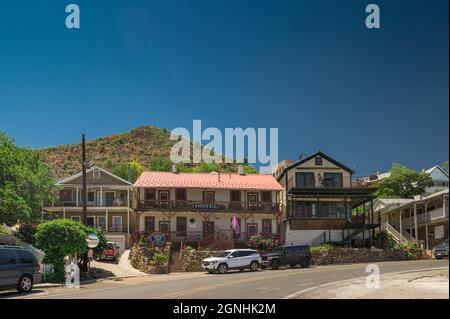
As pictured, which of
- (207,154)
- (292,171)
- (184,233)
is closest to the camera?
(184,233)

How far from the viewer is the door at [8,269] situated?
23.6 meters

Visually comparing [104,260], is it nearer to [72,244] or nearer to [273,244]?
[72,244]

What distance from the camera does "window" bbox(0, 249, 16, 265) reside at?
2391 cm

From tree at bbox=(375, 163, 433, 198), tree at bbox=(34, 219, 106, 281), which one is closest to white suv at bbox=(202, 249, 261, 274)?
tree at bbox=(34, 219, 106, 281)

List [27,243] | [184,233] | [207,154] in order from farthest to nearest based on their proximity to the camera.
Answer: [207,154]
[184,233]
[27,243]

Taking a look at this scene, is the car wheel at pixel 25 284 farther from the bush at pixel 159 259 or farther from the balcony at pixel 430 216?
the balcony at pixel 430 216

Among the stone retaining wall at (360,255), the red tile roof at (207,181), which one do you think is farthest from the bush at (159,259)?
the red tile roof at (207,181)

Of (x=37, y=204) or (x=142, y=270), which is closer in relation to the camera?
(x=142, y=270)

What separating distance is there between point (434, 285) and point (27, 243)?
89.8 feet

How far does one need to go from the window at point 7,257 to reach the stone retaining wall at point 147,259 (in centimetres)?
1442

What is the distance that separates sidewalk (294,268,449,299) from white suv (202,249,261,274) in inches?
533

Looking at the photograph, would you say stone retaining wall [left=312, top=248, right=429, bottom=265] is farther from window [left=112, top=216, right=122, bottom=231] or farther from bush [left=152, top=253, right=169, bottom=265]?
window [left=112, top=216, right=122, bottom=231]

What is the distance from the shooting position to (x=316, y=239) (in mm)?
50219
